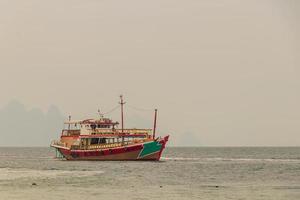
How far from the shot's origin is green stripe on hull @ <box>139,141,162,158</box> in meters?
101

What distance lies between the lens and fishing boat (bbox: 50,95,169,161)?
10088 cm

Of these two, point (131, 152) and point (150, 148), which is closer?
point (131, 152)

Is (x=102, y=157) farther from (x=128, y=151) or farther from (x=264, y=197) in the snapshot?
(x=264, y=197)

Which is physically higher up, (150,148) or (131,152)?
(150,148)

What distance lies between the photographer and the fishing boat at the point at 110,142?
10088cm

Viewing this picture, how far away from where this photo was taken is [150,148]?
10169 cm

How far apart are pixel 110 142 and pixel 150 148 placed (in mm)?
6667

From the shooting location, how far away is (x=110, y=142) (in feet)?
339

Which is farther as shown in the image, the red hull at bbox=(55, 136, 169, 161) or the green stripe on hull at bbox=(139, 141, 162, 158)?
the red hull at bbox=(55, 136, 169, 161)

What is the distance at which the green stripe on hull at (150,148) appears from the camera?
330ft

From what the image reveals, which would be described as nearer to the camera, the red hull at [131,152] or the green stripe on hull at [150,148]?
the green stripe on hull at [150,148]

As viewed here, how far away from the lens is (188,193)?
50.4 m

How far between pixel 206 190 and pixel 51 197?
13.5m

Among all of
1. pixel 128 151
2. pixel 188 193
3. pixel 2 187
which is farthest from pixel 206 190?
pixel 128 151
